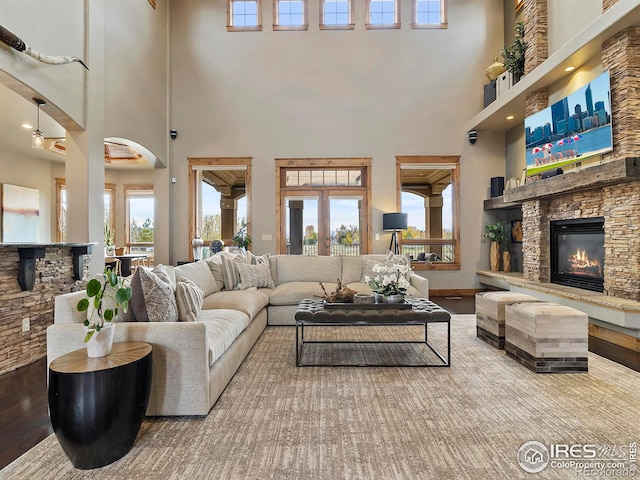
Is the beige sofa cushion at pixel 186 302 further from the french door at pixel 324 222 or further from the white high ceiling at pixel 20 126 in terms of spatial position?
the french door at pixel 324 222

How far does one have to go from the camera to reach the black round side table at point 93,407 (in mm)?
1741

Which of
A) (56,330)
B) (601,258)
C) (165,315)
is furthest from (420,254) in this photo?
(56,330)

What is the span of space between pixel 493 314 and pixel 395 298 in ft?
A: 3.63

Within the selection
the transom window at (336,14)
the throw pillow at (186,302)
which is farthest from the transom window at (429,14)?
the throw pillow at (186,302)

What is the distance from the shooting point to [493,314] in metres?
3.77

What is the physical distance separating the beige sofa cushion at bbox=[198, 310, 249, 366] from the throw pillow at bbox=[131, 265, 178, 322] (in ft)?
0.95

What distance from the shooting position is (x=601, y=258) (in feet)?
15.1

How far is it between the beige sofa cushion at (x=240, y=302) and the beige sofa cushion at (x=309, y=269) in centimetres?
98

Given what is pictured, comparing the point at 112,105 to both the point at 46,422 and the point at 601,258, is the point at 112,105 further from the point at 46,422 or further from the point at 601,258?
the point at 601,258

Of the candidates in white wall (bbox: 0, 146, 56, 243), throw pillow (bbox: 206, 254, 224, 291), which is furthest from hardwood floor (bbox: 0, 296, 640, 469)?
white wall (bbox: 0, 146, 56, 243)

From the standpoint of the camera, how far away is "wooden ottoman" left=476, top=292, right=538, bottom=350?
3664 millimetres

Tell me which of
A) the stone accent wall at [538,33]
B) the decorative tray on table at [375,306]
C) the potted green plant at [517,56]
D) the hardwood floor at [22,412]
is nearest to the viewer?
the hardwood floor at [22,412]

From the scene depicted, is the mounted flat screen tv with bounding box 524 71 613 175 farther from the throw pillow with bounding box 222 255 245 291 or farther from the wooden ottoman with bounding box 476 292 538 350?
the throw pillow with bounding box 222 255 245 291

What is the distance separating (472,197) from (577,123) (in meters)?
2.92
